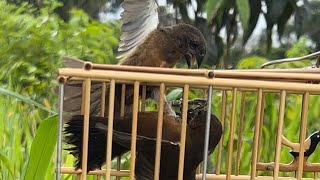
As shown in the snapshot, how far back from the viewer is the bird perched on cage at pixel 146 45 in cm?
80

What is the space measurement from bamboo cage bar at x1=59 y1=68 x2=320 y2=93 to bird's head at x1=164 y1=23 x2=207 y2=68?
39cm

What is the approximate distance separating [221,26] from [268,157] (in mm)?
1228

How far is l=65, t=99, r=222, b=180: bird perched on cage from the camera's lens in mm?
669

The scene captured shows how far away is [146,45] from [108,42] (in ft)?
3.73

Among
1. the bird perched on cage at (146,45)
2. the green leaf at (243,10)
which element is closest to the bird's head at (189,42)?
the bird perched on cage at (146,45)

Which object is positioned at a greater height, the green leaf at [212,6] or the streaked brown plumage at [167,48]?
the green leaf at [212,6]

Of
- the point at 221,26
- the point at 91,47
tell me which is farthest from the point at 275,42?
the point at 91,47

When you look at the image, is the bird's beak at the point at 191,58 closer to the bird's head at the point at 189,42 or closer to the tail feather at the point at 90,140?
the bird's head at the point at 189,42

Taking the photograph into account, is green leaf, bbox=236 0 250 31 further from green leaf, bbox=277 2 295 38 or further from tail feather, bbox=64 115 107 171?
tail feather, bbox=64 115 107 171

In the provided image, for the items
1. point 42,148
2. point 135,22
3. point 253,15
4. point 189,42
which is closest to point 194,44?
point 189,42

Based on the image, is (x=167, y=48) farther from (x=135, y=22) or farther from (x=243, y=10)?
(x=243, y=10)

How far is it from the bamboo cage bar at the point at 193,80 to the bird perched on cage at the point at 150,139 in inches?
3.7

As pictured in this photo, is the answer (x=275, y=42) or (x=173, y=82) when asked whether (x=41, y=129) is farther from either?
(x=275, y=42)

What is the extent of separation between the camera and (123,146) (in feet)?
2.28
